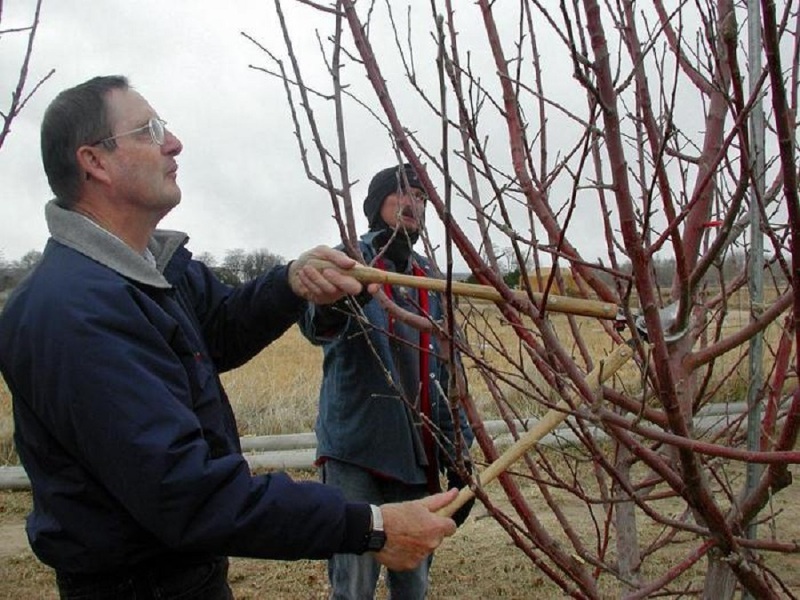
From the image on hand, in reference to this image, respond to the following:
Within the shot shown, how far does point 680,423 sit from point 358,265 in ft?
3.22

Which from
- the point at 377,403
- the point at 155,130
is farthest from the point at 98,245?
the point at 377,403

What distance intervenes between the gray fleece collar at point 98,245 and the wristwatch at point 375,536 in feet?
2.11

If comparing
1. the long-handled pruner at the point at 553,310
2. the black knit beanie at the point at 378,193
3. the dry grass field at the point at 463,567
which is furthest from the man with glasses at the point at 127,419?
the dry grass field at the point at 463,567

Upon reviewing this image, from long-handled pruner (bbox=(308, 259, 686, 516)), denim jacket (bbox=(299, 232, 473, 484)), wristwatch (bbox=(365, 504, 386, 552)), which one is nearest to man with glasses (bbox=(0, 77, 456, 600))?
wristwatch (bbox=(365, 504, 386, 552))

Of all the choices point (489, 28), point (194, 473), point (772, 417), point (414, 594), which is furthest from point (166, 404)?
point (414, 594)

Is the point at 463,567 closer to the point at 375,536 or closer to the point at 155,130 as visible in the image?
the point at 375,536

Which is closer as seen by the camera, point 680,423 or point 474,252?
point 680,423

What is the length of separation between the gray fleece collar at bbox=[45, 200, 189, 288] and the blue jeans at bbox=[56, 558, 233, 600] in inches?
22.4

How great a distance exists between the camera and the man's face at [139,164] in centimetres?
192

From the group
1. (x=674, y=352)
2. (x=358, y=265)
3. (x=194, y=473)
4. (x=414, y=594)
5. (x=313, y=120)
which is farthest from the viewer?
(x=414, y=594)

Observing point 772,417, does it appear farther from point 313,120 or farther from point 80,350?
point 80,350

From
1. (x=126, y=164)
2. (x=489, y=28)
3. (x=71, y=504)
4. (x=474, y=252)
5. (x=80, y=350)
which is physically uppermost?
(x=489, y=28)

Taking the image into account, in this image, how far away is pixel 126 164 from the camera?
192cm

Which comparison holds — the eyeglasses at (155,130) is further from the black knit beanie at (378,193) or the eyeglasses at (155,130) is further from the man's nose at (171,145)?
the black knit beanie at (378,193)
